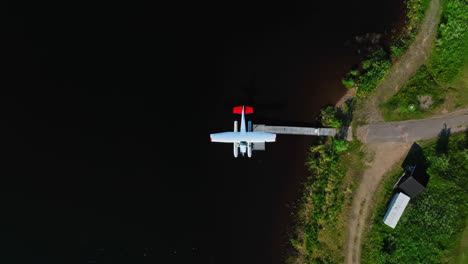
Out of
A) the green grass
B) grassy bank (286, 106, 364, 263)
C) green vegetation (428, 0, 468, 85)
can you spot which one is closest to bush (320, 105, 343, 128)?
grassy bank (286, 106, 364, 263)

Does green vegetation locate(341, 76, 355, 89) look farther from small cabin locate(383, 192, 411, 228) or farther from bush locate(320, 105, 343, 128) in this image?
small cabin locate(383, 192, 411, 228)

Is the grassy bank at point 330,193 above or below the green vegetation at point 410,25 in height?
below

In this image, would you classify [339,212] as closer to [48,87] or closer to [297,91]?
[297,91]

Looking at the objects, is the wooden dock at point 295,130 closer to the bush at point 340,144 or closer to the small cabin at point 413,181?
the bush at point 340,144

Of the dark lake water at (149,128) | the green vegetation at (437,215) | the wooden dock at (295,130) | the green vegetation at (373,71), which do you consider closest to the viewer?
the green vegetation at (437,215)

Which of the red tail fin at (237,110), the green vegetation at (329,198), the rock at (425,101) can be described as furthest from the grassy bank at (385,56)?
the red tail fin at (237,110)

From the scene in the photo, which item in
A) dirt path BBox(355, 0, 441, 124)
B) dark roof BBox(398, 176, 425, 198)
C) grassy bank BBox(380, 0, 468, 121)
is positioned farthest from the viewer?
dirt path BBox(355, 0, 441, 124)
